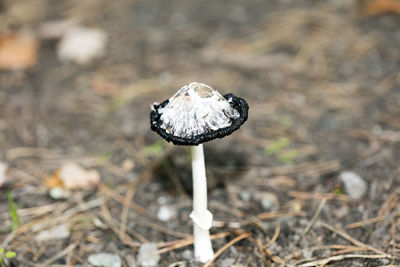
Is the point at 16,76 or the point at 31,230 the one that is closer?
the point at 31,230

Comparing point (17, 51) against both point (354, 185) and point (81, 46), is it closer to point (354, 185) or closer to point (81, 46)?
point (81, 46)

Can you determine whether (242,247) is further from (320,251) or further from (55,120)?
(55,120)

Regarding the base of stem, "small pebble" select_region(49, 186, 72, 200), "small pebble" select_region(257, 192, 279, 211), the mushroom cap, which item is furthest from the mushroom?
"small pebble" select_region(49, 186, 72, 200)

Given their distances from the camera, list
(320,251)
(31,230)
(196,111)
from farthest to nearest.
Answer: (31,230), (320,251), (196,111)

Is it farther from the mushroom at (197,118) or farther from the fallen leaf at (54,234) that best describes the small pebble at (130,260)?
the mushroom at (197,118)

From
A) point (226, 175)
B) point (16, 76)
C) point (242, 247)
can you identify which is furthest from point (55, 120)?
point (242, 247)

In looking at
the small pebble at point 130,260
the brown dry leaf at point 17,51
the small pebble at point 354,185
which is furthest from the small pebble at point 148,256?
the brown dry leaf at point 17,51
